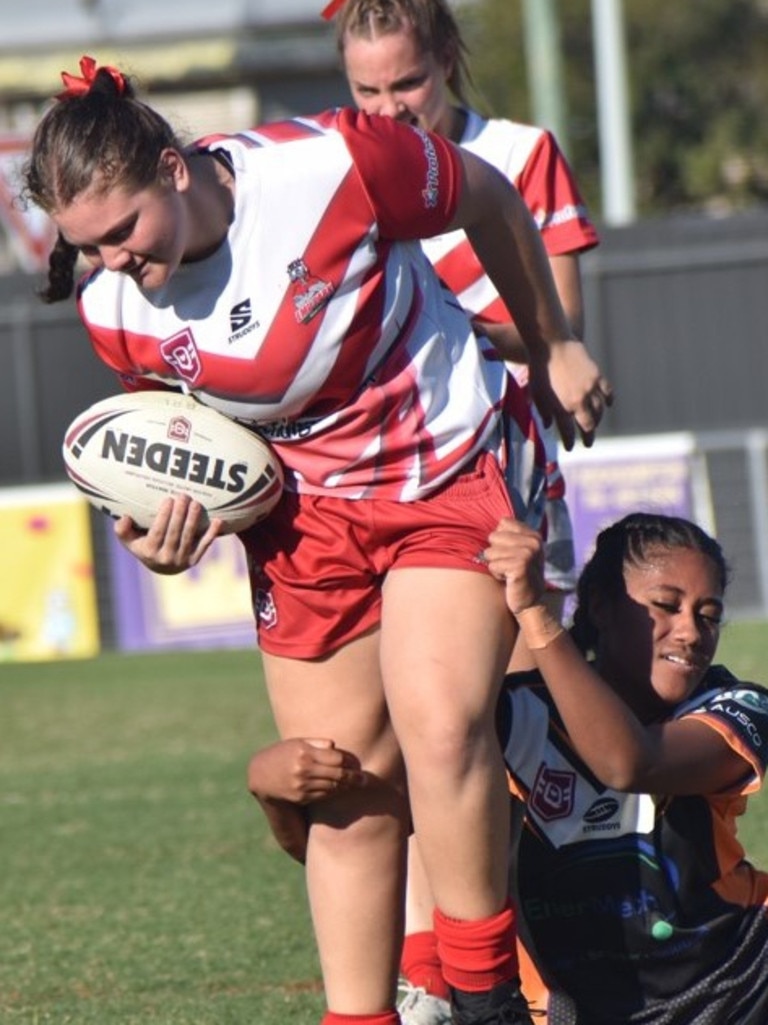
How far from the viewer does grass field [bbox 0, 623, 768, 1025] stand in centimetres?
482

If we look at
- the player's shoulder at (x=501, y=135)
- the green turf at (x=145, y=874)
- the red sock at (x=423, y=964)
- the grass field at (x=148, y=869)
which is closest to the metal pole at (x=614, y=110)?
the grass field at (x=148, y=869)

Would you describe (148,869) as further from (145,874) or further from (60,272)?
(60,272)

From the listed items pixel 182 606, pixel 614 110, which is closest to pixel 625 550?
pixel 182 606

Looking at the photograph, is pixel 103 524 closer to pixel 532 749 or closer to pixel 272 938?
pixel 272 938

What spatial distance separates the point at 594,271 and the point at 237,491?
44.6ft

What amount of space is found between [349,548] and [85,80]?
89 centimetres

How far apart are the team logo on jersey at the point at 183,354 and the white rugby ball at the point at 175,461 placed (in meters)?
0.13

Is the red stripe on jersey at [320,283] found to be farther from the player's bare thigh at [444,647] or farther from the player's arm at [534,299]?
the player's bare thigh at [444,647]

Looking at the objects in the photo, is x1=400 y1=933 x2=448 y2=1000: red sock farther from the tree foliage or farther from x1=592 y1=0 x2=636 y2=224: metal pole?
the tree foliage

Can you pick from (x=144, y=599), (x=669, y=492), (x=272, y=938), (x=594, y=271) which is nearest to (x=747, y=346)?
(x=594, y=271)

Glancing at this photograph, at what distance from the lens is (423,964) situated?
14.5ft

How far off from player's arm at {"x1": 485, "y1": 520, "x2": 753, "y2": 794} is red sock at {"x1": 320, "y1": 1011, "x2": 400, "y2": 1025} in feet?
1.84

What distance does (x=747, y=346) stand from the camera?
57.3 feet

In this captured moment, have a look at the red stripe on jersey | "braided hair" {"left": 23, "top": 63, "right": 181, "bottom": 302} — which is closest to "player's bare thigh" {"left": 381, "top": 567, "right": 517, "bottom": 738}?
the red stripe on jersey
